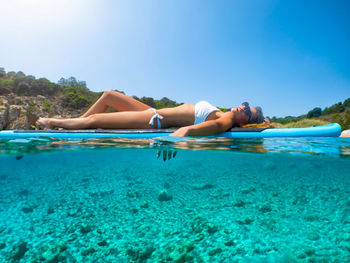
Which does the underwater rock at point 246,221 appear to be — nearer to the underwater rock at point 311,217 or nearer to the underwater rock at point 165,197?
the underwater rock at point 311,217

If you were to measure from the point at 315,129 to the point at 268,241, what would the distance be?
10.5 feet

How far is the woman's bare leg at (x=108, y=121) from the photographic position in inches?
197

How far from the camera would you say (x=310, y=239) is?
86.0 inches

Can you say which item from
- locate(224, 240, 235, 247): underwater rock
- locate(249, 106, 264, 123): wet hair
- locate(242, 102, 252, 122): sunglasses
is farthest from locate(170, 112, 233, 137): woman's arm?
locate(224, 240, 235, 247): underwater rock

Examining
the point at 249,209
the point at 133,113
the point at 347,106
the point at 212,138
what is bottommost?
the point at 249,209

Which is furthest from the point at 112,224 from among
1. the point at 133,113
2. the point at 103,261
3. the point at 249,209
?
the point at 133,113

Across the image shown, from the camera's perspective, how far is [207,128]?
3920mm

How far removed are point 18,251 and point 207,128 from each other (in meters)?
3.24

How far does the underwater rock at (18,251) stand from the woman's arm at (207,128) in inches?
104

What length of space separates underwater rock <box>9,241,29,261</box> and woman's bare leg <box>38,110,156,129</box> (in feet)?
10.7

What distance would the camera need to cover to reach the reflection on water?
12.4ft

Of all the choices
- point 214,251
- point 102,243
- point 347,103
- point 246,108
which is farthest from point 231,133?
point 347,103

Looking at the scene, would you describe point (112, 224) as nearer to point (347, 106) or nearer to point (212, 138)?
point (212, 138)

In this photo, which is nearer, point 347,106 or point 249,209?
point 249,209
